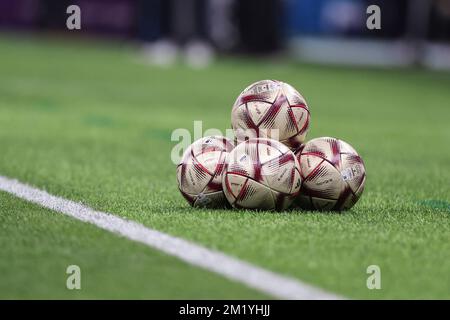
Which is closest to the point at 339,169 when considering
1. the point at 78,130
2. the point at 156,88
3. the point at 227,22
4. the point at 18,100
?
the point at 78,130

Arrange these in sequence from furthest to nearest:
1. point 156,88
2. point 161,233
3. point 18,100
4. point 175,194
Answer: point 156,88
point 18,100
point 175,194
point 161,233

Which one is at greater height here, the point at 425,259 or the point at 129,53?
the point at 425,259

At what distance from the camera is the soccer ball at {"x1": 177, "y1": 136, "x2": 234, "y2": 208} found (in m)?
6.71

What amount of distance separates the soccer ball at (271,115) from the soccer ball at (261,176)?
225 millimetres

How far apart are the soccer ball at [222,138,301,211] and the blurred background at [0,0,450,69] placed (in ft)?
60.1

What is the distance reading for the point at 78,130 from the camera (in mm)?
11898

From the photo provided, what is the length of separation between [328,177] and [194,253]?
1461 millimetres

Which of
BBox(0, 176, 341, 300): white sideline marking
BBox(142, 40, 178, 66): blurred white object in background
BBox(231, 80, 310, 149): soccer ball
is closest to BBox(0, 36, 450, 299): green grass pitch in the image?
BBox(0, 176, 341, 300): white sideline marking

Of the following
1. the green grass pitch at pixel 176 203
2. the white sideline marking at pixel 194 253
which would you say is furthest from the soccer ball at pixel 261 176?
the white sideline marking at pixel 194 253

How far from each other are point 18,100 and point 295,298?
10.9 metres

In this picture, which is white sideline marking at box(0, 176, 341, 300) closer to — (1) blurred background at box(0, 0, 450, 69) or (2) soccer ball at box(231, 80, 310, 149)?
(2) soccer ball at box(231, 80, 310, 149)

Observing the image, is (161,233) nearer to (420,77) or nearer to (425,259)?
(425,259)

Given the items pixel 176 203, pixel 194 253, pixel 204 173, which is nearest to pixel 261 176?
pixel 204 173

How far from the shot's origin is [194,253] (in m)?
5.48
